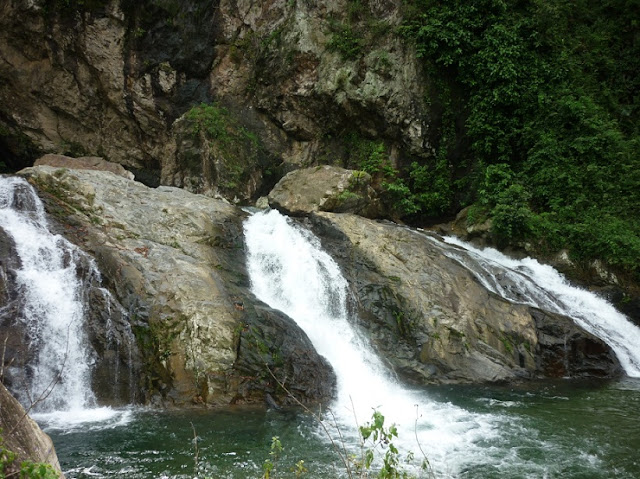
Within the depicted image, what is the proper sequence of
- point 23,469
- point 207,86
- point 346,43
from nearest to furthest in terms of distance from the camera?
point 23,469
point 346,43
point 207,86

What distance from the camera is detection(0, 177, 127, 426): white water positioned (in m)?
7.50

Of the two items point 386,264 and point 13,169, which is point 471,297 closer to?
point 386,264

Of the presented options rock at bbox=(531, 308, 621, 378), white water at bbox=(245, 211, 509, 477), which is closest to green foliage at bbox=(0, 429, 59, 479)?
white water at bbox=(245, 211, 509, 477)

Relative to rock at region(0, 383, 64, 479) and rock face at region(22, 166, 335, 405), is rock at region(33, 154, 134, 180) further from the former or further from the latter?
rock at region(0, 383, 64, 479)

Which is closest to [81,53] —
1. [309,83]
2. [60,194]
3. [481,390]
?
[309,83]

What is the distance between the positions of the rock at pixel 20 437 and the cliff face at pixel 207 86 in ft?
43.7

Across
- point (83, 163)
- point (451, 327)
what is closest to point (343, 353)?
point (451, 327)

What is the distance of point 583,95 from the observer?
50.9 ft

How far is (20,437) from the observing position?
3.18 metres

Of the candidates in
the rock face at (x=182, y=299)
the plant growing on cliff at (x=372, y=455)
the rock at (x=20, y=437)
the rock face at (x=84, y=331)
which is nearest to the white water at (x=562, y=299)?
the rock face at (x=182, y=299)

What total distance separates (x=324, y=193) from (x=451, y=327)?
18.6 feet

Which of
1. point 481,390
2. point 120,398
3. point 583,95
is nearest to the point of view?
point 120,398

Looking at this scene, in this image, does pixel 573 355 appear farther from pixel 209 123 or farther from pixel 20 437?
pixel 209 123

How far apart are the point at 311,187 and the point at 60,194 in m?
6.80
